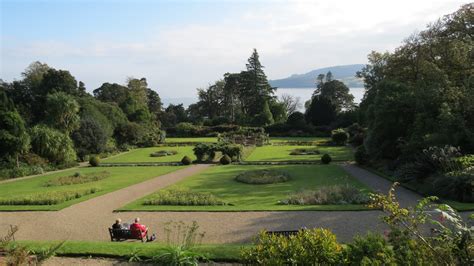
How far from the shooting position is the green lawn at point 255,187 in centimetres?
1675

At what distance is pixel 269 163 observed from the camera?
33000 mm

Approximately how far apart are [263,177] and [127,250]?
51.0ft

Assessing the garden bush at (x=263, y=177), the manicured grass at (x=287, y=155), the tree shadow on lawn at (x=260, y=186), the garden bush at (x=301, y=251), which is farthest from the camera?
the manicured grass at (x=287, y=155)

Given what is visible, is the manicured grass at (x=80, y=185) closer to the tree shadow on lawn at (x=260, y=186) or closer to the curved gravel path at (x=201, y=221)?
the curved gravel path at (x=201, y=221)

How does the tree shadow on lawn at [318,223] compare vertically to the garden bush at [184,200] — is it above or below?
below

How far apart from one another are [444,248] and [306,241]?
2032 mm

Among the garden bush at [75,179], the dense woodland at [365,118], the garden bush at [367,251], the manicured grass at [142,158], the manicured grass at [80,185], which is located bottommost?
the manicured grass at [80,185]

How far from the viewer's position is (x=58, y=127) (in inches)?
1560

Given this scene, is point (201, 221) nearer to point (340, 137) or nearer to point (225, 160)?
point (225, 160)

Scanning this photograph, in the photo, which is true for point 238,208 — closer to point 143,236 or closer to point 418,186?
point 143,236

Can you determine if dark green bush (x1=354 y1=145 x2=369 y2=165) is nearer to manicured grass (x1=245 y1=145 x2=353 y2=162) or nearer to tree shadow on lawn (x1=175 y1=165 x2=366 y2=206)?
tree shadow on lawn (x1=175 y1=165 x2=366 y2=206)

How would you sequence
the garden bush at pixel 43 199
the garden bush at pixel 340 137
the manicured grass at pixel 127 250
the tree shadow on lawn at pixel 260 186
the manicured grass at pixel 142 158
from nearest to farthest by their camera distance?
the manicured grass at pixel 127 250, the tree shadow on lawn at pixel 260 186, the garden bush at pixel 43 199, the manicured grass at pixel 142 158, the garden bush at pixel 340 137

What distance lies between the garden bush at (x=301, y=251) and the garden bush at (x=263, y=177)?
16.4 metres

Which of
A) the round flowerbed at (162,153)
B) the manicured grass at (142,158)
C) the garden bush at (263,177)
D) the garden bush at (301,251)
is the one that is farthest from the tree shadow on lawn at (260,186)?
the round flowerbed at (162,153)
